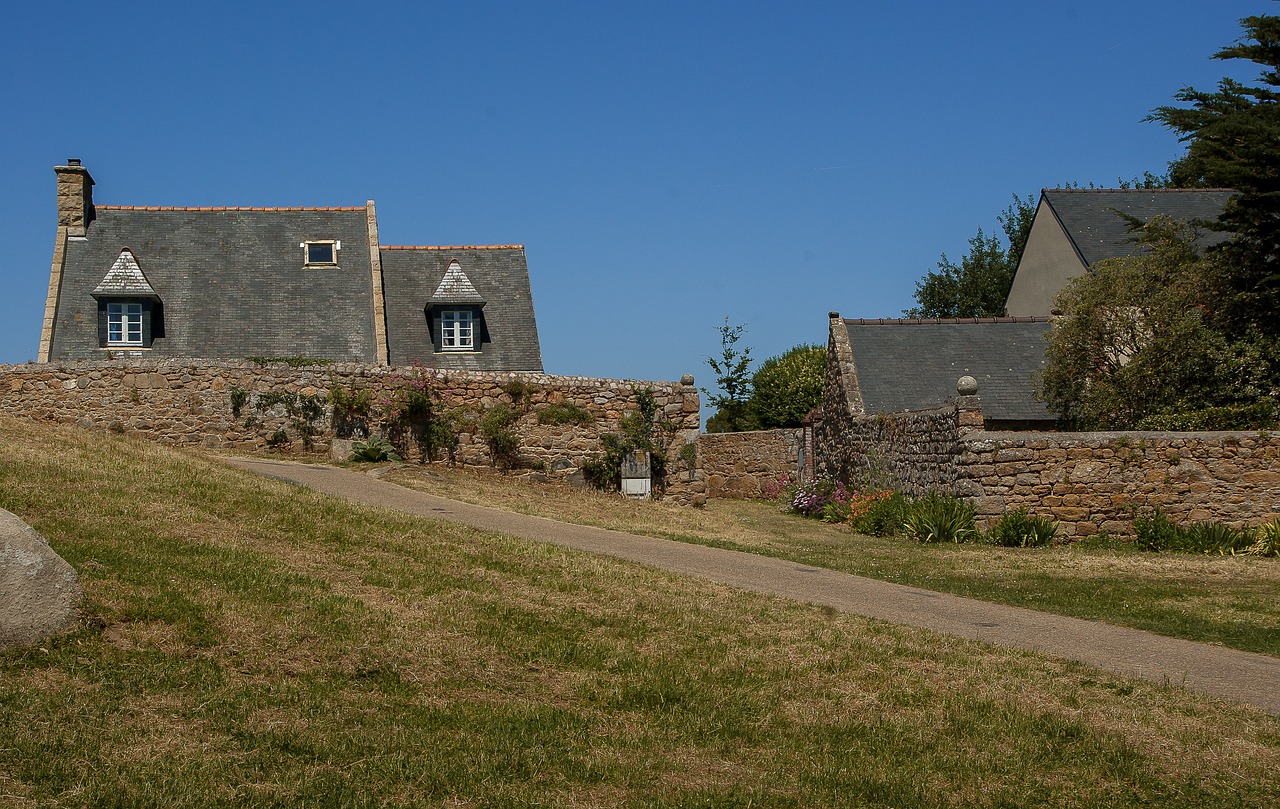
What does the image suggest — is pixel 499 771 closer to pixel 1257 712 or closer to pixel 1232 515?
pixel 1257 712

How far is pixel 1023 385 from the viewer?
25.2 meters

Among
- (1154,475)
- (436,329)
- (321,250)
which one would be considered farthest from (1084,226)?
(321,250)

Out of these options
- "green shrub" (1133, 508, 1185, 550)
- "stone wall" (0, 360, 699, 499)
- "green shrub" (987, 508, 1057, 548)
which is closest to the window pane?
"stone wall" (0, 360, 699, 499)

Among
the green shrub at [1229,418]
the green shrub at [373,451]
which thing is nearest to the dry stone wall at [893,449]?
→ the green shrub at [1229,418]

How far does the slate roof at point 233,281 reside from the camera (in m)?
29.2

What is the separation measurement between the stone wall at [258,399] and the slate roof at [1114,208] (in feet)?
54.2

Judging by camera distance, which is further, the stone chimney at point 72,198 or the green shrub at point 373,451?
the stone chimney at point 72,198

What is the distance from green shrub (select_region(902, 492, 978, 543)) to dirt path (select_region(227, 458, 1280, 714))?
15.1 ft

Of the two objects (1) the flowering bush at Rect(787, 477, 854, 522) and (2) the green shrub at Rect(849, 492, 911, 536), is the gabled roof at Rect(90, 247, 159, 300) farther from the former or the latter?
(2) the green shrub at Rect(849, 492, 911, 536)

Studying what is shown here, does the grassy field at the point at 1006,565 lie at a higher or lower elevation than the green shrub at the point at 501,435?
lower

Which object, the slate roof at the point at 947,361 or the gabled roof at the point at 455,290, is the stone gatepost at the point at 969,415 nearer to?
the slate roof at the point at 947,361

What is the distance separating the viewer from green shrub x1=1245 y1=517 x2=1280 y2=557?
53.8ft

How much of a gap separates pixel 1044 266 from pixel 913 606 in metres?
24.9

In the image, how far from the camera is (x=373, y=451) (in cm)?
1991
